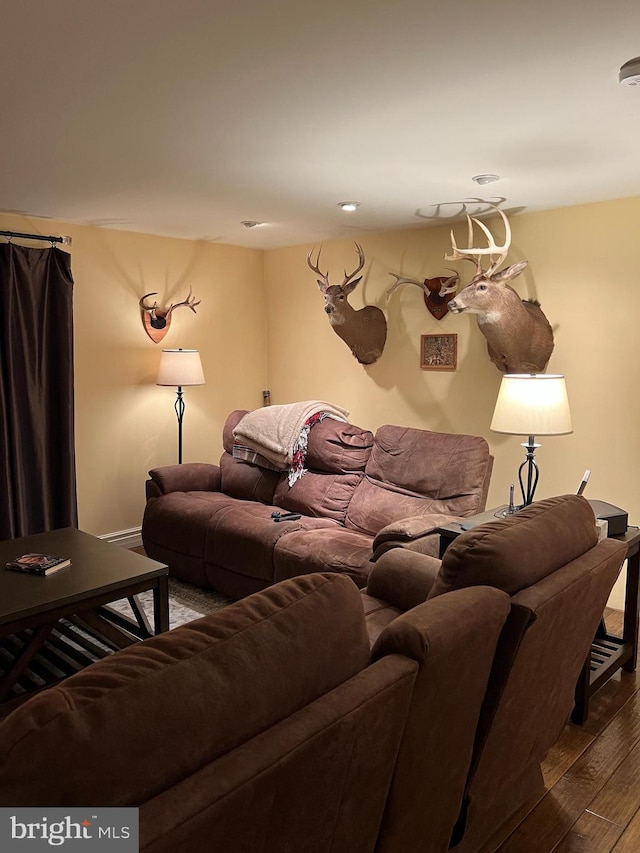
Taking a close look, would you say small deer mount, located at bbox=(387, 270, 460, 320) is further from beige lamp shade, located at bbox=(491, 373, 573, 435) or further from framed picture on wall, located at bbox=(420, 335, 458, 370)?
beige lamp shade, located at bbox=(491, 373, 573, 435)

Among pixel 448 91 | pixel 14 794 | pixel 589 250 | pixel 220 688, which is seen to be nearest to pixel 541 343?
pixel 589 250

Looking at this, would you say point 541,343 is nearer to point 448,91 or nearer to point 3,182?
point 448,91

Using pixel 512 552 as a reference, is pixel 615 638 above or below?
below

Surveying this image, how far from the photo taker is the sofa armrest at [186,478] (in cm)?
450

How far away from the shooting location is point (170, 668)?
101 cm

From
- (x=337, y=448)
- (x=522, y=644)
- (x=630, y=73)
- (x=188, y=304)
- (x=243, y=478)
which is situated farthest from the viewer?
(x=188, y=304)

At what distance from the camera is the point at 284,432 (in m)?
4.36

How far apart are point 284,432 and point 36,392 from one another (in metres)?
1.65

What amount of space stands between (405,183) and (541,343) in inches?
53.7

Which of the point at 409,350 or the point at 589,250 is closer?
the point at 589,250

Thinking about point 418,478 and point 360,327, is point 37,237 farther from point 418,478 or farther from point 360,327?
point 418,478

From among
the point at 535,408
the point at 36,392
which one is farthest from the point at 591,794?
the point at 36,392

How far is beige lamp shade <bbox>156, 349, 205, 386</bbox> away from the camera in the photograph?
4.76 meters

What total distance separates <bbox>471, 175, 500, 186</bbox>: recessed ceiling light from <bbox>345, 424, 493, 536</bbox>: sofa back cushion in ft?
4.42
